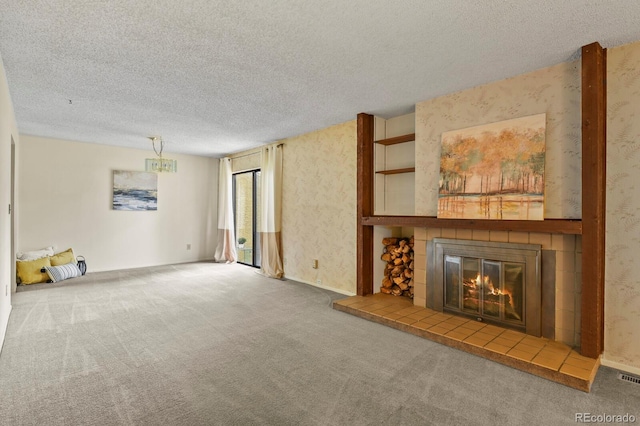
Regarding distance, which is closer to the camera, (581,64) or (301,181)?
(581,64)

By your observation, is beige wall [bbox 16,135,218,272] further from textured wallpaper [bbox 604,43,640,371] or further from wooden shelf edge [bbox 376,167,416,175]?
textured wallpaper [bbox 604,43,640,371]

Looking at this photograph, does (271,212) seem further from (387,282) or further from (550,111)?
(550,111)

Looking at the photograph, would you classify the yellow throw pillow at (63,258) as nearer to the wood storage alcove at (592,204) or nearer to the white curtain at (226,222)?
the white curtain at (226,222)

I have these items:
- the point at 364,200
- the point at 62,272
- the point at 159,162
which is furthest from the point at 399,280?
the point at 62,272

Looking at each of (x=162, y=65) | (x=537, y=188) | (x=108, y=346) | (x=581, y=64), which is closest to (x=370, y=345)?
(x=537, y=188)

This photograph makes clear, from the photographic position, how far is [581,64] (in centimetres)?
252

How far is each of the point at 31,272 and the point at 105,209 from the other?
1576 millimetres

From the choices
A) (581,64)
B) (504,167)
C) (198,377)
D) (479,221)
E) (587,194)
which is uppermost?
(581,64)

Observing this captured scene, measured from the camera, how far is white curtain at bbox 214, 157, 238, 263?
23.2ft

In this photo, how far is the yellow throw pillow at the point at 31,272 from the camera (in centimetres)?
488

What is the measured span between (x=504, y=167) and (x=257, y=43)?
7.93 feet

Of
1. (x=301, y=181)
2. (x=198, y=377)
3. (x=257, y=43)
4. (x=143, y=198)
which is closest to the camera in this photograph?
(x=198, y=377)

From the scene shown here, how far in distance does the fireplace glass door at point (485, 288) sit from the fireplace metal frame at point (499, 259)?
0.11 feet

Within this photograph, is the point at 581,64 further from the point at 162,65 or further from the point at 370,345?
the point at 162,65
